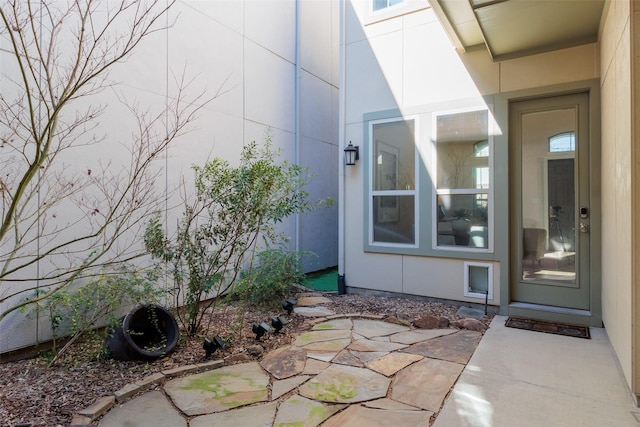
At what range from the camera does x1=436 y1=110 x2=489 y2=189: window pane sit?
434 cm

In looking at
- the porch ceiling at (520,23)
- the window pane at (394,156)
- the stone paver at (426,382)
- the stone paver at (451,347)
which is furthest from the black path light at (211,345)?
the porch ceiling at (520,23)

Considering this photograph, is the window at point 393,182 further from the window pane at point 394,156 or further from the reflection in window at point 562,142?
the reflection in window at point 562,142

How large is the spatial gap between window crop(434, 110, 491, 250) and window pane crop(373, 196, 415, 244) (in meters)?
0.35

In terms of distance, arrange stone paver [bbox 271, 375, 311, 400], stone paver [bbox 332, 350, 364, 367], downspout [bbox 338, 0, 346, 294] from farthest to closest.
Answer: downspout [bbox 338, 0, 346, 294] → stone paver [bbox 332, 350, 364, 367] → stone paver [bbox 271, 375, 311, 400]

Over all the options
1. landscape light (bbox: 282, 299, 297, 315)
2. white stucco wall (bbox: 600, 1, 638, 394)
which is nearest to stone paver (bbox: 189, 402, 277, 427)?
landscape light (bbox: 282, 299, 297, 315)

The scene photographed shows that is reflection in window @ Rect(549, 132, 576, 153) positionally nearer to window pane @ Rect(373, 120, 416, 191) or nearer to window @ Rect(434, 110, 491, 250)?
window @ Rect(434, 110, 491, 250)

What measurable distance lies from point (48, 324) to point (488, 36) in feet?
16.0

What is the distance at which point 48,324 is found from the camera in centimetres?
327

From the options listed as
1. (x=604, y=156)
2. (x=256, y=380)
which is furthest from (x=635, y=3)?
(x=256, y=380)

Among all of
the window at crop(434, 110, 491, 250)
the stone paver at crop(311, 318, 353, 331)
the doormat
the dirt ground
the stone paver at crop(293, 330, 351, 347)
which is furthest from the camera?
the window at crop(434, 110, 491, 250)

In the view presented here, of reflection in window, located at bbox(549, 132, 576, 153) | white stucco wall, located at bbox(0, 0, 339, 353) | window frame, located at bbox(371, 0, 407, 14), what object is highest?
window frame, located at bbox(371, 0, 407, 14)

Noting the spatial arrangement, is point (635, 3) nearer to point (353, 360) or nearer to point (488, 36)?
point (488, 36)

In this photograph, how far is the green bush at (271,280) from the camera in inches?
178

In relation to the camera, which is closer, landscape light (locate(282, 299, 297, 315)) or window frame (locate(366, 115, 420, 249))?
landscape light (locate(282, 299, 297, 315))
